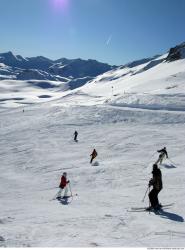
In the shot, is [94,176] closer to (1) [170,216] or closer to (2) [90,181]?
(2) [90,181]

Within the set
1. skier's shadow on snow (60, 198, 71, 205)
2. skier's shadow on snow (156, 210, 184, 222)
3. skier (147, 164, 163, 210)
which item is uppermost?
skier (147, 164, 163, 210)

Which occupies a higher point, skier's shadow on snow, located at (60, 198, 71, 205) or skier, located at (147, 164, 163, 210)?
skier, located at (147, 164, 163, 210)

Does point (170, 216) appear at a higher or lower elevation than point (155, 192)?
lower

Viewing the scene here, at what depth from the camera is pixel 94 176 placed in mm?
26938

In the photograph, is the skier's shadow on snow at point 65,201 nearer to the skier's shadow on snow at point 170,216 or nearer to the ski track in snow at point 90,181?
the ski track in snow at point 90,181

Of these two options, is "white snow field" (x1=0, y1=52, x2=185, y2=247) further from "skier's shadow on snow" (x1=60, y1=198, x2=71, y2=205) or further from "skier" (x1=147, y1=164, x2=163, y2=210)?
"skier" (x1=147, y1=164, x2=163, y2=210)

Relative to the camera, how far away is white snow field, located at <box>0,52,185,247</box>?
11758 mm

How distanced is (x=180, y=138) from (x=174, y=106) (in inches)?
1077

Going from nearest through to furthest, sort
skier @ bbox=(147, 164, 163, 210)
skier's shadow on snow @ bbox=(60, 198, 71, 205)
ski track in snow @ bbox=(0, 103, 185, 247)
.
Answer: ski track in snow @ bbox=(0, 103, 185, 247) → skier @ bbox=(147, 164, 163, 210) → skier's shadow on snow @ bbox=(60, 198, 71, 205)

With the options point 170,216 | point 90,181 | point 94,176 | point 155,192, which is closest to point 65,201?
point 155,192

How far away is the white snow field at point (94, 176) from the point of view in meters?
11.8

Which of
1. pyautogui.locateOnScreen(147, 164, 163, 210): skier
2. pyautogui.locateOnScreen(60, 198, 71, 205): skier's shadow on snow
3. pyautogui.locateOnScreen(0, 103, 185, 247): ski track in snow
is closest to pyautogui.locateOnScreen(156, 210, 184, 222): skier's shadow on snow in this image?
pyautogui.locateOnScreen(0, 103, 185, 247): ski track in snow

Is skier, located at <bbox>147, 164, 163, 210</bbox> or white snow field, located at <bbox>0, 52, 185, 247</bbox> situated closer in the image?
white snow field, located at <bbox>0, 52, 185, 247</bbox>

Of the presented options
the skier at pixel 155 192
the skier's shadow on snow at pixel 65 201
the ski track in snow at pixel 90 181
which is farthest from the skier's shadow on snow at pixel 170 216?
the skier's shadow on snow at pixel 65 201
